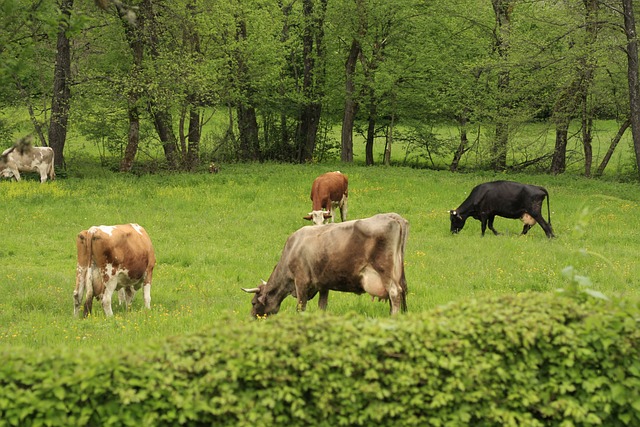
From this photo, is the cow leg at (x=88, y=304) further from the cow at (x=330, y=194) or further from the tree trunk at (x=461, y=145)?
the tree trunk at (x=461, y=145)

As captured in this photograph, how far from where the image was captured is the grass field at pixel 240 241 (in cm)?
1320

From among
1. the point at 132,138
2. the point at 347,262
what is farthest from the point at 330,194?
the point at 132,138

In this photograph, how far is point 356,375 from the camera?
7.29 metres

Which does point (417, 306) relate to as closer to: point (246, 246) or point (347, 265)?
point (347, 265)

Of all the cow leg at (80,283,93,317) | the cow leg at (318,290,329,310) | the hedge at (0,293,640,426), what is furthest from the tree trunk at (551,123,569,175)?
the hedge at (0,293,640,426)

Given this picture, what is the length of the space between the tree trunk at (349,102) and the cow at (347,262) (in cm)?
2969

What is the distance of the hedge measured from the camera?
22.8 feet

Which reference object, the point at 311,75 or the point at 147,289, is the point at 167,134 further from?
the point at 147,289

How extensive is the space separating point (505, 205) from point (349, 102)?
68.1ft

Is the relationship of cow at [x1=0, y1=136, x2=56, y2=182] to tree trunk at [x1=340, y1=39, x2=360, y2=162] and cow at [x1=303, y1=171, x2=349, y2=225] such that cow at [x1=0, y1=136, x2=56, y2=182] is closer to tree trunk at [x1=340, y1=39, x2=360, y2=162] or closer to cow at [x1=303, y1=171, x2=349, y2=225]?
cow at [x1=303, y1=171, x2=349, y2=225]

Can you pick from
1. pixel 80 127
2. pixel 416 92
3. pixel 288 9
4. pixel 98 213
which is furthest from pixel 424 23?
pixel 98 213

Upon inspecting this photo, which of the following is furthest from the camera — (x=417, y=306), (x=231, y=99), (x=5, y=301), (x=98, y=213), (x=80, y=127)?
(x=231, y=99)

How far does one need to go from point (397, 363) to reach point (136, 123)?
29.9m

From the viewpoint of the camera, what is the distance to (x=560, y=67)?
30.2 m
